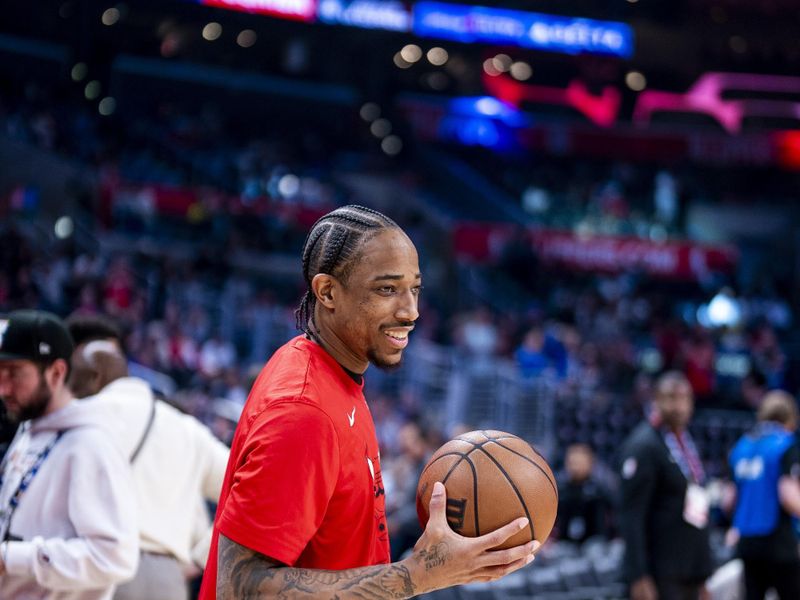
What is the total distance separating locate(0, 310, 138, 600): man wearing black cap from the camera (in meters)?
3.46

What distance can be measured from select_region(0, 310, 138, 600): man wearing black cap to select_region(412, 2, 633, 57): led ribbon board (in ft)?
68.1

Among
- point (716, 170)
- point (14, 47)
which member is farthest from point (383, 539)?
point (716, 170)

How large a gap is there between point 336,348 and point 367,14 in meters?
21.1

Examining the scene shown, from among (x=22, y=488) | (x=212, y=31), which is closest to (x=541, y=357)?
(x=22, y=488)

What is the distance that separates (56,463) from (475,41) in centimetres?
2154

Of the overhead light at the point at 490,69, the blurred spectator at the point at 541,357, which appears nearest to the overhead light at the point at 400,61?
the overhead light at the point at 490,69

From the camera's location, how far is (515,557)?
7.93 feet

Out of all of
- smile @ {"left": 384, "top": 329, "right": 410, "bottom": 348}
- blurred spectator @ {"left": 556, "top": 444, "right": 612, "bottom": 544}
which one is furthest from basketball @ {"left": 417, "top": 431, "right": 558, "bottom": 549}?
blurred spectator @ {"left": 556, "top": 444, "right": 612, "bottom": 544}

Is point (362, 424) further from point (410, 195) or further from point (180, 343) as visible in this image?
point (410, 195)

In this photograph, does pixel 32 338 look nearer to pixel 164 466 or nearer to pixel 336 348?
pixel 164 466

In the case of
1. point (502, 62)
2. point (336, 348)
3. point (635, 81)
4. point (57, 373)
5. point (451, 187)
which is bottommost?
point (57, 373)

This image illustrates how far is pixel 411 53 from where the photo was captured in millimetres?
26938

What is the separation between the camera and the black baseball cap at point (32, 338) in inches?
143

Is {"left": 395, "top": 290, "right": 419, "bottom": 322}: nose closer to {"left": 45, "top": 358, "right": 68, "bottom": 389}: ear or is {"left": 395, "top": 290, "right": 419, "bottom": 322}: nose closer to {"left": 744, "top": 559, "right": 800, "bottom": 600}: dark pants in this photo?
{"left": 45, "top": 358, "right": 68, "bottom": 389}: ear
